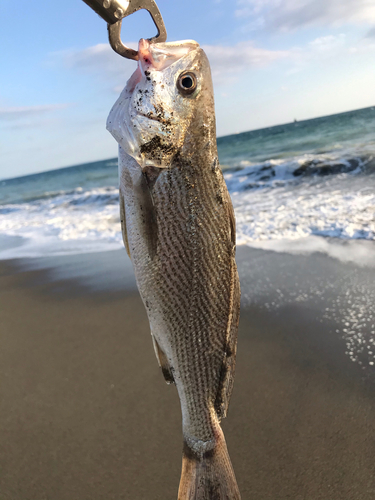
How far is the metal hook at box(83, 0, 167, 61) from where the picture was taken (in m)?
1.40

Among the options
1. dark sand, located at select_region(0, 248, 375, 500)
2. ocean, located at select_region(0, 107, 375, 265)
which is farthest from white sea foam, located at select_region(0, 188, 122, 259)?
dark sand, located at select_region(0, 248, 375, 500)

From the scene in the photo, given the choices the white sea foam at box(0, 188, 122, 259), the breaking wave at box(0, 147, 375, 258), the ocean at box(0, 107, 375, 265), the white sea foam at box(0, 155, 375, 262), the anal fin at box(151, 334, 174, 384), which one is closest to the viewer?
the anal fin at box(151, 334, 174, 384)

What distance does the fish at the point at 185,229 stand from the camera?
1.75 metres

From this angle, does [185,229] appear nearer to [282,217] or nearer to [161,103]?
[161,103]

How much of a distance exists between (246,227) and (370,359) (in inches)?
200

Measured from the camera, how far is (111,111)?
191 centimetres

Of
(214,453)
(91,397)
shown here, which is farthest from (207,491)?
(91,397)

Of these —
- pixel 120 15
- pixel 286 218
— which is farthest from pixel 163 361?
pixel 286 218

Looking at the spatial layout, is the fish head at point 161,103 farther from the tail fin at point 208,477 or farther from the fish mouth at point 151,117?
the tail fin at point 208,477

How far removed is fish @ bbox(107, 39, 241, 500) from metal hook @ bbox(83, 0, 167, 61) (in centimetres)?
8

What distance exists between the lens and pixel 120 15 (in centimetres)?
146

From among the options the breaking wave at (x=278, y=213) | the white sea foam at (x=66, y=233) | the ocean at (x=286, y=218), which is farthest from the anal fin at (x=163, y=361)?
the white sea foam at (x=66, y=233)

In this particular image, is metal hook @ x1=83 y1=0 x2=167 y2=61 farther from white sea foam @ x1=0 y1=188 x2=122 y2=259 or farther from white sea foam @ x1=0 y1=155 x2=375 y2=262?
white sea foam @ x1=0 y1=188 x2=122 y2=259

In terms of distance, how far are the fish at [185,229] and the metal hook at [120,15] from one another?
0.08 metres
